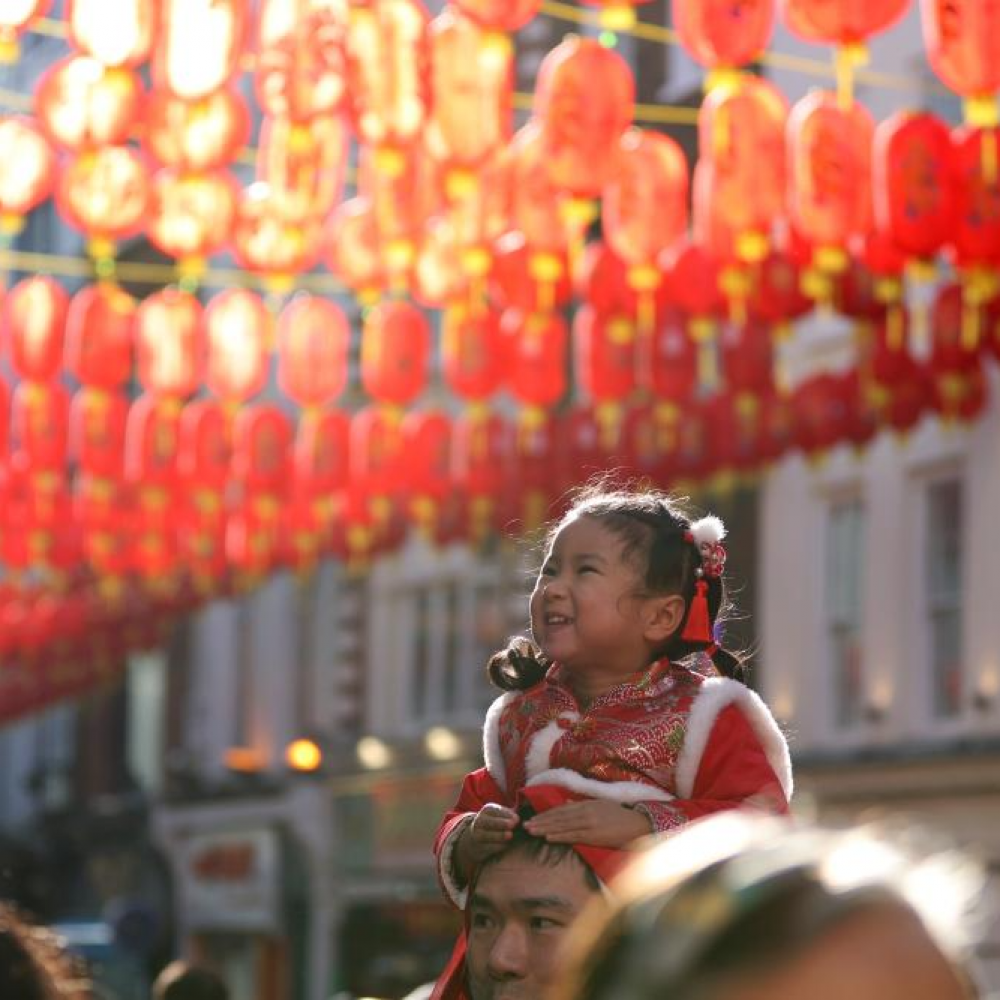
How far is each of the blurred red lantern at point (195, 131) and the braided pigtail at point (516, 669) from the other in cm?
1092

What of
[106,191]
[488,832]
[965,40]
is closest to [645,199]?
[106,191]

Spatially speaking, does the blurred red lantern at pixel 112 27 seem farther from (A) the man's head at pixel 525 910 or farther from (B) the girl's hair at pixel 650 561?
(A) the man's head at pixel 525 910

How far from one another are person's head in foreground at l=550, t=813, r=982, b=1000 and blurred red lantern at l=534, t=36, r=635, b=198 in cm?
1214

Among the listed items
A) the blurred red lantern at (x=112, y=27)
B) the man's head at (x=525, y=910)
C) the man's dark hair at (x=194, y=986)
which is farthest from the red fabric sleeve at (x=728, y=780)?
the blurred red lantern at (x=112, y=27)

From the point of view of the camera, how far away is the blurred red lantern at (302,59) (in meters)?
13.1

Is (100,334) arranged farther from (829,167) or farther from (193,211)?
(829,167)

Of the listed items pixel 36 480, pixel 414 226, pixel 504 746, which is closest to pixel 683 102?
pixel 36 480

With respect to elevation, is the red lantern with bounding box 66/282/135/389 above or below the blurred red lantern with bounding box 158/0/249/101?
below

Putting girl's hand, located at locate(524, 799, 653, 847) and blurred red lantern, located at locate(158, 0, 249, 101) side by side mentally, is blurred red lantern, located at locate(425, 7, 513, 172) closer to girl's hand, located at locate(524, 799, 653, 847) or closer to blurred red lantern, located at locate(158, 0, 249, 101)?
blurred red lantern, located at locate(158, 0, 249, 101)

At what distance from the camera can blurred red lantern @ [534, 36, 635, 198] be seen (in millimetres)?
13375

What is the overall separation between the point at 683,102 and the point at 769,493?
11.1 ft

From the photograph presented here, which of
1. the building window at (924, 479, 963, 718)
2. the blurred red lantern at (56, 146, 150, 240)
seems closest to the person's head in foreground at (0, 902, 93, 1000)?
the blurred red lantern at (56, 146, 150, 240)

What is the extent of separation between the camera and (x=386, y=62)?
1315 centimetres

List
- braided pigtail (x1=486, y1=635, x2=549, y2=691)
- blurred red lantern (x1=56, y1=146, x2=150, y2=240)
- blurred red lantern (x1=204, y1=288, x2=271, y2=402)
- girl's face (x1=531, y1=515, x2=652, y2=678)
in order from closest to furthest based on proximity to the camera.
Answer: girl's face (x1=531, y1=515, x2=652, y2=678) → braided pigtail (x1=486, y1=635, x2=549, y2=691) → blurred red lantern (x1=56, y1=146, x2=150, y2=240) → blurred red lantern (x1=204, y1=288, x2=271, y2=402)
